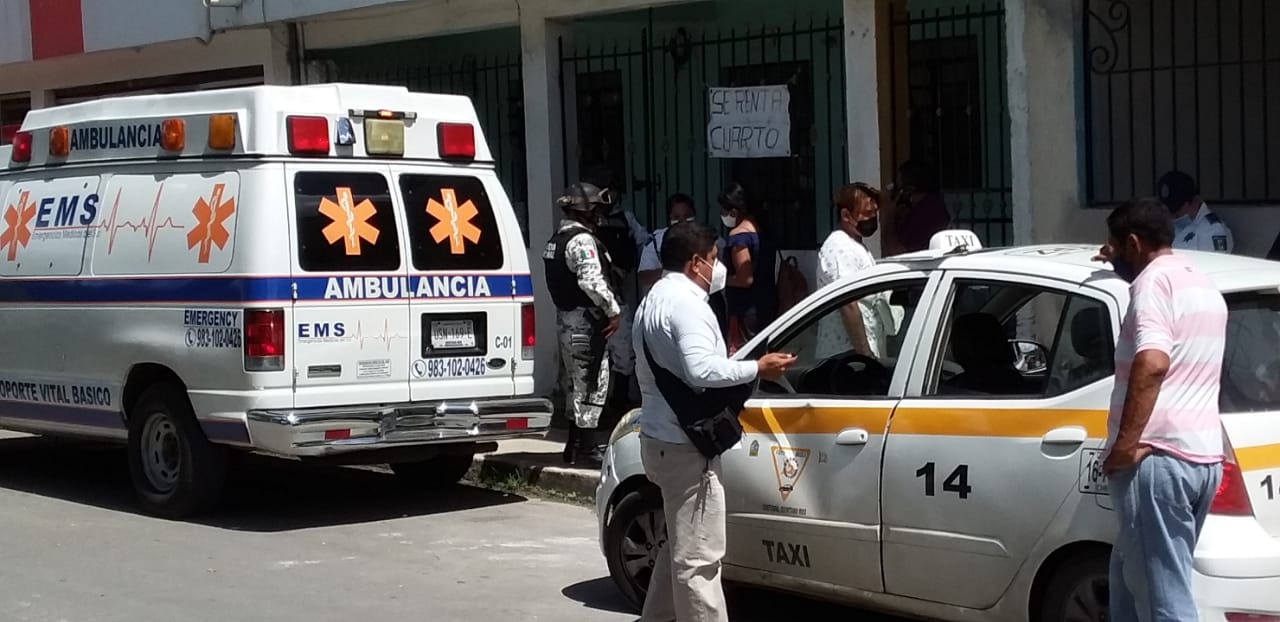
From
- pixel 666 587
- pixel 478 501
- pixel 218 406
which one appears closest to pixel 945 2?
pixel 478 501

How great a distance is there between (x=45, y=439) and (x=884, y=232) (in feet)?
22.3

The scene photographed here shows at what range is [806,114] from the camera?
12922mm

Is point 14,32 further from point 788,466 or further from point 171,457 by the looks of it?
point 788,466

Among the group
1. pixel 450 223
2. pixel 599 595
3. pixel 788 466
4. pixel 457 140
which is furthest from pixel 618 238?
pixel 788 466

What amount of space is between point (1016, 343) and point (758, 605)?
5.58ft

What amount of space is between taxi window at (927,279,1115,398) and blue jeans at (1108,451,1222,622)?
63 cm

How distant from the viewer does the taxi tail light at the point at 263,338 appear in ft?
29.0

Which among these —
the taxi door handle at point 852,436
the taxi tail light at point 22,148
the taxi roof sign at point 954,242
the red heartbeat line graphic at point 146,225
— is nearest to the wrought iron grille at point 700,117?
the red heartbeat line graphic at point 146,225

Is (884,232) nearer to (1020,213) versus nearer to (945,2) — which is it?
(1020,213)

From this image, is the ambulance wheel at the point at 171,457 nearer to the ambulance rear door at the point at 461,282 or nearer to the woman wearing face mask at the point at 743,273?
the ambulance rear door at the point at 461,282

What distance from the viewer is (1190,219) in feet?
29.7

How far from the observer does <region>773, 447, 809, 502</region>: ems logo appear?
625cm

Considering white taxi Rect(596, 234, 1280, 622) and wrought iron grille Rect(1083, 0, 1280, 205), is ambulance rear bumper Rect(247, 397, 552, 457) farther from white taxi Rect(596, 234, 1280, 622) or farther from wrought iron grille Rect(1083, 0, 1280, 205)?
wrought iron grille Rect(1083, 0, 1280, 205)

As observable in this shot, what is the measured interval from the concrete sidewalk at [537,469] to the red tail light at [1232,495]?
5.24m
